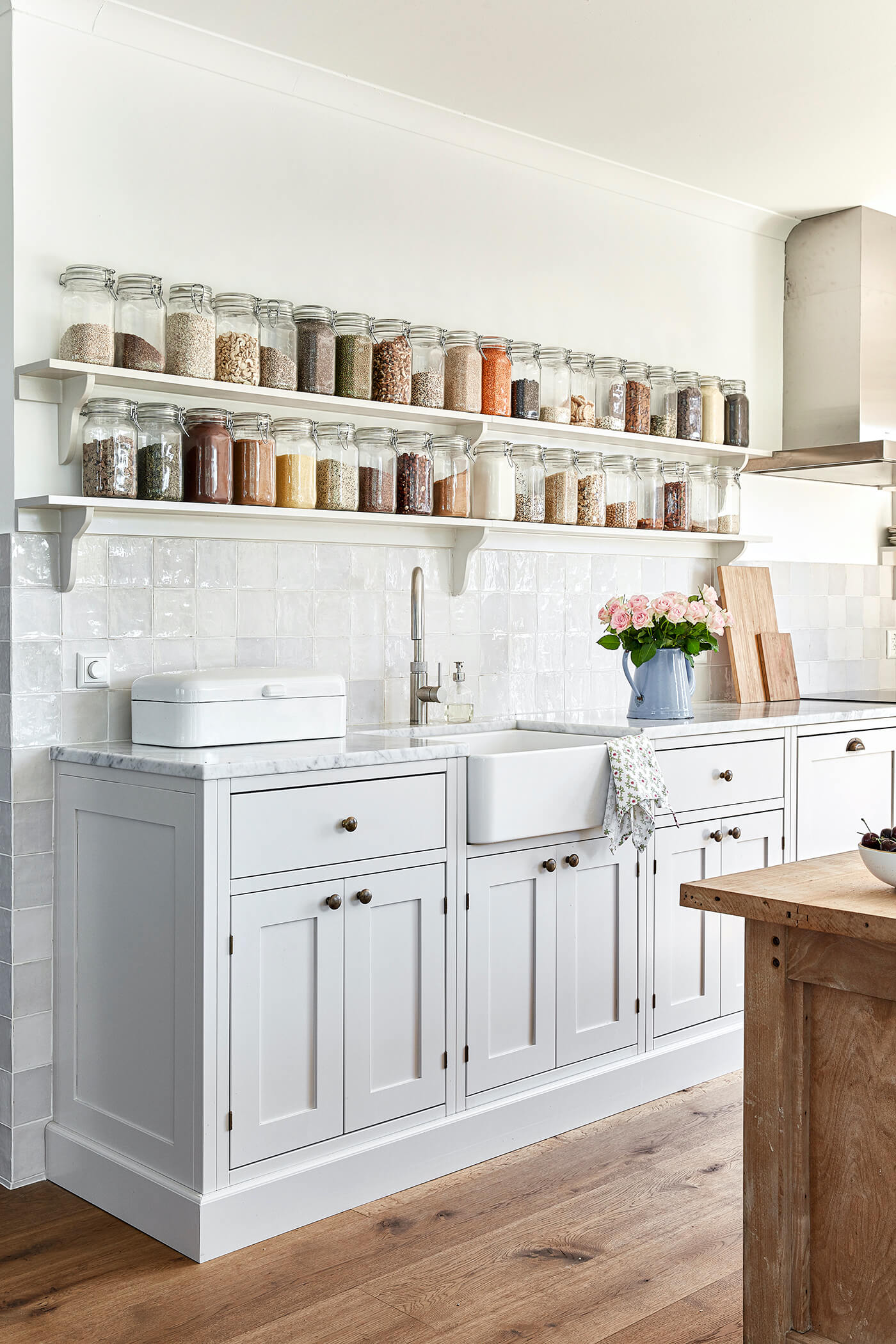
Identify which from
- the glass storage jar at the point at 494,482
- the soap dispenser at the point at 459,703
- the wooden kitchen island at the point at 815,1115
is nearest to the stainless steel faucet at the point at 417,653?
the soap dispenser at the point at 459,703

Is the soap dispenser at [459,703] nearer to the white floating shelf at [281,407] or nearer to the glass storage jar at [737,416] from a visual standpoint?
the white floating shelf at [281,407]

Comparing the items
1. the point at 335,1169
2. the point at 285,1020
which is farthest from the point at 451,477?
the point at 335,1169

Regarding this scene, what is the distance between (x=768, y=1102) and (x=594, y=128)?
2.78 m

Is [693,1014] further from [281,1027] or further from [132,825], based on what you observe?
[132,825]

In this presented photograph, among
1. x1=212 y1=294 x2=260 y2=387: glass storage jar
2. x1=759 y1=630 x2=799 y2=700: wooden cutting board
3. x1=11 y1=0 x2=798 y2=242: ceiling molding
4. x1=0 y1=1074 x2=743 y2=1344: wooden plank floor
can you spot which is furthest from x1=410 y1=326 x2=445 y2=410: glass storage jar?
x1=0 y1=1074 x2=743 y2=1344: wooden plank floor

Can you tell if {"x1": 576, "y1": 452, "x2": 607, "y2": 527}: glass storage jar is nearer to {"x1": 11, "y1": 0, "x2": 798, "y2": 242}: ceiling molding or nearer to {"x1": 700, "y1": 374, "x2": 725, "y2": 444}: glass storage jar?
{"x1": 700, "y1": 374, "x2": 725, "y2": 444}: glass storage jar

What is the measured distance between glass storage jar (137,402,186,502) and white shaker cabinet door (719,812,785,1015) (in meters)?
1.73

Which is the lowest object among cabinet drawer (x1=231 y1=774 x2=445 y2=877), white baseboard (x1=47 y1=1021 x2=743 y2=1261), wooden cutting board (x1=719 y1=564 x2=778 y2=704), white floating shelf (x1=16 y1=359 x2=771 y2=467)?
white baseboard (x1=47 y1=1021 x2=743 y2=1261)

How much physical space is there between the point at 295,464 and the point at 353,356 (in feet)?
1.08

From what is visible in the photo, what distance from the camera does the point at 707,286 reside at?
4.23m

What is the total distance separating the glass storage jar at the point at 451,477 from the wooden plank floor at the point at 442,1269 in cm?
164

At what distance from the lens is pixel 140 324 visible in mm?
2807

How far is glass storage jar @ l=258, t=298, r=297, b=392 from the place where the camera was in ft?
9.75

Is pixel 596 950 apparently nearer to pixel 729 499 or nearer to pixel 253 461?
pixel 253 461
